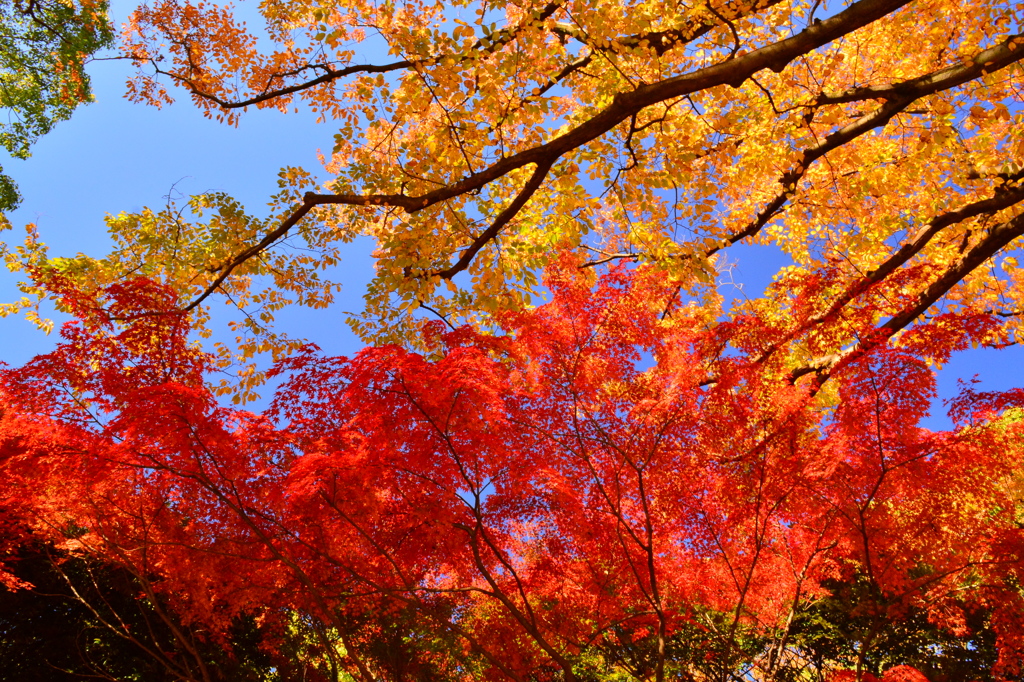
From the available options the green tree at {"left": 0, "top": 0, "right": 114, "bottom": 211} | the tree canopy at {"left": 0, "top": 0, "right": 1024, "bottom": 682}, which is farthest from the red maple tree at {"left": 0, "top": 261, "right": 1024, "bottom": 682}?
the green tree at {"left": 0, "top": 0, "right": 114, "bottom": 211}

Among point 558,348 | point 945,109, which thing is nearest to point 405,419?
point 558,348

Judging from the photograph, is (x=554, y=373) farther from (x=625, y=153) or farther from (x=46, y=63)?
(x=46, y=63)

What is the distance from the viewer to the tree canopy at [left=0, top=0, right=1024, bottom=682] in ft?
18.0

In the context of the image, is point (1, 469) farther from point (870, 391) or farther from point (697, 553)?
point (870, 391)

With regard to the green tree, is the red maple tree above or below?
below

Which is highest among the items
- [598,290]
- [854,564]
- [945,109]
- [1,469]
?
[945,109]

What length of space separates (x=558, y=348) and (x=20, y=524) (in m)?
6.56

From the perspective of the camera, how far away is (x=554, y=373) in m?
6.43

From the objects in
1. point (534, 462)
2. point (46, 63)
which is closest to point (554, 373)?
point (534, 462)

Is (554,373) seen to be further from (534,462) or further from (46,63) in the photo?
(46,63)

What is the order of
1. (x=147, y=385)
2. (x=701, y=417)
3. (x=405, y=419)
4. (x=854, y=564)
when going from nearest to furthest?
(x=405, y=419)
(x=147, y=385)
(x=701, y=417)
(x=854, y=564)

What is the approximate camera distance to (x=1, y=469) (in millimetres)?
6301

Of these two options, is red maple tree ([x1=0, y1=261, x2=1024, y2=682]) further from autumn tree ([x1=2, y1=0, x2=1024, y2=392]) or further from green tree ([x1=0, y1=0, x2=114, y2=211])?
green tree ([x1=0, y1=0, x2=114, y2=211])

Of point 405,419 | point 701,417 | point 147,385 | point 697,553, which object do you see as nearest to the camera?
point 405,419
